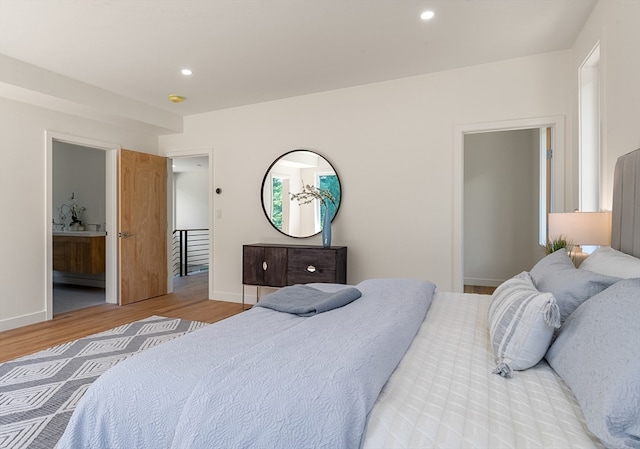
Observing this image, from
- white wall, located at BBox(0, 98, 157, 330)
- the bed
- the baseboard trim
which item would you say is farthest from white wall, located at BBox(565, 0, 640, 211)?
the baseboard trim

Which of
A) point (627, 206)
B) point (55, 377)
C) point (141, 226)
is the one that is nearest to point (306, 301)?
point (627, 206)

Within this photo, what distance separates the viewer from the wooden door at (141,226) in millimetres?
4699

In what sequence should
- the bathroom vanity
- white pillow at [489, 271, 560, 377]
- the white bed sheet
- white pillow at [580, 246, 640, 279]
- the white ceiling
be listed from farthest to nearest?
the bathroom vanity < the white ceiling < white pillow at [580, 246, 640, 279] < white pillow at [489, 271, 560, 377] < the white bed sheet

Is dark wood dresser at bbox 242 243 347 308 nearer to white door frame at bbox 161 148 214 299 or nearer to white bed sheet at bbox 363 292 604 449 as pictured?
white door frame at bbox 161 148 214 299

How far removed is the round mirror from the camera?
4.17 m

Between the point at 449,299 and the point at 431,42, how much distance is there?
213cm

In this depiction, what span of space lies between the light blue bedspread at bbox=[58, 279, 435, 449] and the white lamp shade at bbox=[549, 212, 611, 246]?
154 centimetres

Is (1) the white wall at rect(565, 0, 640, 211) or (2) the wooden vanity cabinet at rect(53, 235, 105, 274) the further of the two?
(2) the wooden vanity cabinet at rect(53, 235, 105, 274)

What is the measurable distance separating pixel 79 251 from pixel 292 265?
3571 millimetres

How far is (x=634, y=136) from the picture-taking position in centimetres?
191

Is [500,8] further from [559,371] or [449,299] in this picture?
[559,371]

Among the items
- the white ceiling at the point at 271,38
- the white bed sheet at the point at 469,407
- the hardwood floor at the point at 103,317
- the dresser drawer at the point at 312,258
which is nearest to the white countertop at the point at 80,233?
the hardwood floor at the point at 103,317

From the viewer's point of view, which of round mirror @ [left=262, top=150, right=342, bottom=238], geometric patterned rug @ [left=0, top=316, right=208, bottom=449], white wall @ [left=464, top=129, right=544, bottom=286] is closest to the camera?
geometric patterned rug @ [left=0, top=316, right=208, bottom=449]

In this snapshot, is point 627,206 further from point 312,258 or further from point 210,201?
point 210,201
